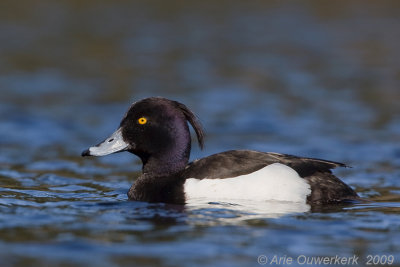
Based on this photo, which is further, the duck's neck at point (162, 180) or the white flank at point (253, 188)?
the duck's neck at point (162, 180)

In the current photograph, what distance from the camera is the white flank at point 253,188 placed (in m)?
7.42

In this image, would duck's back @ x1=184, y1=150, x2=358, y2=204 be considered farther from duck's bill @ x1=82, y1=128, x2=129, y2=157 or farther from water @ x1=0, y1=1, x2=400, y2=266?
duck's bill @ x1=82, y1=128, x2=129, y2=157

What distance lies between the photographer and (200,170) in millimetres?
7582

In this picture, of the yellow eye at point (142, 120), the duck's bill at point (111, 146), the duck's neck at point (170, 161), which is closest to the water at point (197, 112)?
the duck's bill at point (111, 146)

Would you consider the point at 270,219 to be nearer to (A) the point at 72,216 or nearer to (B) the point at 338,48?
(A) the point at 72,216

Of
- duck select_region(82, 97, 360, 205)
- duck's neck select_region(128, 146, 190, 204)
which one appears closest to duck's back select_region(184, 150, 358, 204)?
duck select_region(82, 97, 360, 205)

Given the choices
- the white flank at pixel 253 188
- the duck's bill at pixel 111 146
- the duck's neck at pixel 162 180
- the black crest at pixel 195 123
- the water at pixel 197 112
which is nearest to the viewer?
the water at pixel 197 112

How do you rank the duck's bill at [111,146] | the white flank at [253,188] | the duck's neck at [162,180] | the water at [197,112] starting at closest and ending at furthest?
the water at [197,112]
the white flank at [253,188]
the duck's neck at [162,180]
the duck's bill at [111,146]

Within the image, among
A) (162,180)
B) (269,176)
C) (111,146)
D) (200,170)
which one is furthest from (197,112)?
(269,176)

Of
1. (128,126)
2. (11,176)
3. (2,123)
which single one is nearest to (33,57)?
(2,123)

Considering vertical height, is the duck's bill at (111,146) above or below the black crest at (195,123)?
below

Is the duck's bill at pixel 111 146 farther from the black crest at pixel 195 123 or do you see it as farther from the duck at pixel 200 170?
the black crest at pixel 195 123

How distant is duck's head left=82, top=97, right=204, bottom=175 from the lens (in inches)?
314

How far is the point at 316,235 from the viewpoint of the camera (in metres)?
6.41
